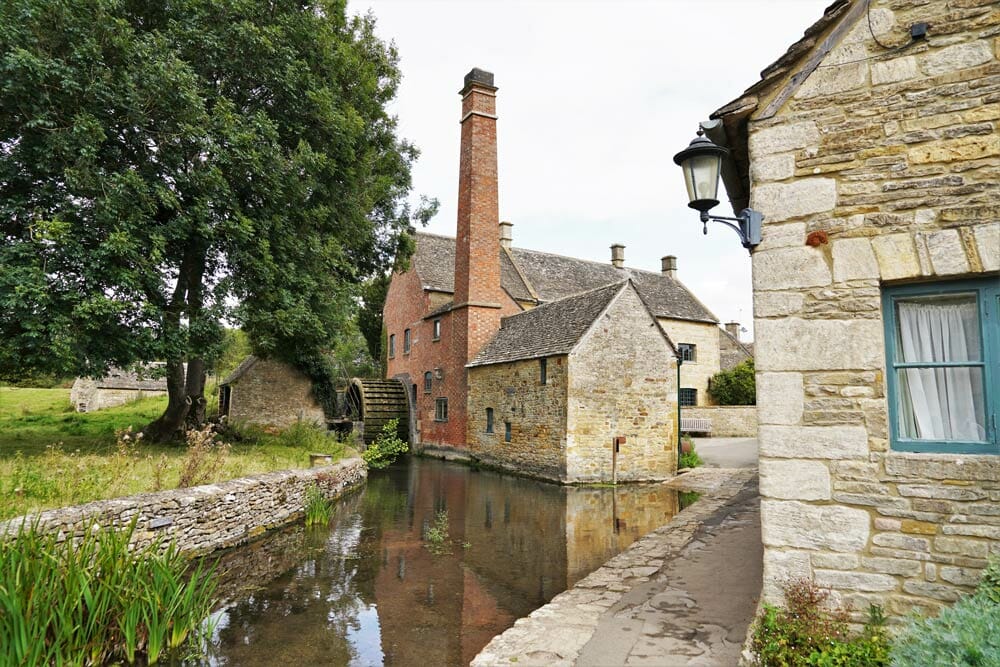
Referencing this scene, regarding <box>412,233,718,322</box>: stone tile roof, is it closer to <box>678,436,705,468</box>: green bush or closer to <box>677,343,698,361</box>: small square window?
<box>677,343,698,361</box>: small square window

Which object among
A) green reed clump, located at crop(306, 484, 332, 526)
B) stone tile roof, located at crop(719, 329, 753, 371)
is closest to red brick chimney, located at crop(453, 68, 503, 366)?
green reed clump, located at crop(306, 484, 332, 526)

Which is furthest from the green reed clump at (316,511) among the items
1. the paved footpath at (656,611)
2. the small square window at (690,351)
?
the small square window at (690,351)

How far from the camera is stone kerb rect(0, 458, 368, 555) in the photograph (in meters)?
6.21

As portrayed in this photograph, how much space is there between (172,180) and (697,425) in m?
20.7

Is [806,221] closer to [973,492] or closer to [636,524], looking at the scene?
[973,492]

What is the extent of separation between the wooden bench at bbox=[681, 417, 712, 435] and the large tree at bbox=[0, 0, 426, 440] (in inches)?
620

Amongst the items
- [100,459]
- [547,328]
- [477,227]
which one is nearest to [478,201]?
[477,227]

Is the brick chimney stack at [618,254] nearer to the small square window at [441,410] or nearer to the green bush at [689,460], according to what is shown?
the small square window at [441,410]

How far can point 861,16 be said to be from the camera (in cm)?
408

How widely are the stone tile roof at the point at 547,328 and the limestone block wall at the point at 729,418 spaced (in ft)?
32.4

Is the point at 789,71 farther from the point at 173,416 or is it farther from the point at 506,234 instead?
the point at 506,234

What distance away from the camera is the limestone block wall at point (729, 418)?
24.0 meters

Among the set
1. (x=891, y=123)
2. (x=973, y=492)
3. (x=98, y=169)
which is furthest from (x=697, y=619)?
(x=98, y=169)

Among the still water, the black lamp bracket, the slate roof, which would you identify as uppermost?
the slate roof
